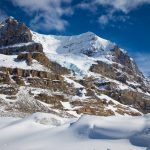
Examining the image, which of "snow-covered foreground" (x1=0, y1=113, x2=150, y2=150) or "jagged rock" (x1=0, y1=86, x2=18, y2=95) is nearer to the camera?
"snow-covered foreground" (x1=0, y1=113, x2=150, y2=150)

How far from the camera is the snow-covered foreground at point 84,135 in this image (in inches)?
551

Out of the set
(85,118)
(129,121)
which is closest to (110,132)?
(129,121)

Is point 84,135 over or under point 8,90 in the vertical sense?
under

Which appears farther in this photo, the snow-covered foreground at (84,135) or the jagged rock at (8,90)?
the jagged rock at (8,90)

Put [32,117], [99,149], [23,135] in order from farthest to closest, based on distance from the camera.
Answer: [32,117], [23,135], [99,149]

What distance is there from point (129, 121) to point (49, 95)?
160 meters

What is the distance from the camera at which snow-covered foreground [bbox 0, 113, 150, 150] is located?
13996 millimetres

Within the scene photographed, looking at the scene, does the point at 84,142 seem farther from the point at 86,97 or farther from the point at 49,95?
the point at 86,97

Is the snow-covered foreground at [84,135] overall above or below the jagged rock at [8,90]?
below

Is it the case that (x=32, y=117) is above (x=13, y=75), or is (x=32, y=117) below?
below

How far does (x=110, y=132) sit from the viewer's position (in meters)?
14.6

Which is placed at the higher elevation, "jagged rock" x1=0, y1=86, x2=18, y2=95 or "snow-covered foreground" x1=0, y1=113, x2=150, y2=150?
"jagged rock" x1=0, y1=86, x2=18, y2=95

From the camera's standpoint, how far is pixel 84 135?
49.6 ft

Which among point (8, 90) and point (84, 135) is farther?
point (8, 90)
